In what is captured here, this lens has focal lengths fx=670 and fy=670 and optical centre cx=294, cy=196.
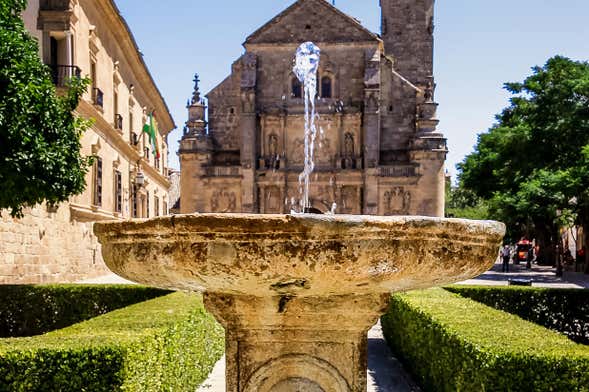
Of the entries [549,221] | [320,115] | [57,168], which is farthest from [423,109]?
[57,168]

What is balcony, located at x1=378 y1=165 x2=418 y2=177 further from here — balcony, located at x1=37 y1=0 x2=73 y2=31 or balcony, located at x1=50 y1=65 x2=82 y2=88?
balcony, located at x1=37 y1=0 x2=73 y2=31

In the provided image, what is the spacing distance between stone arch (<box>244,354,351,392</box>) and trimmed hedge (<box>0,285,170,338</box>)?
8279 mm

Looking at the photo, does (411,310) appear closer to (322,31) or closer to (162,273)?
(162,273)

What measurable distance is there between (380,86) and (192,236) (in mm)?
29886

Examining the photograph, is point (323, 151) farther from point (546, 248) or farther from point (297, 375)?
point (297, 375)

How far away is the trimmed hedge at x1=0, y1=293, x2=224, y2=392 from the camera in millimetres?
5285

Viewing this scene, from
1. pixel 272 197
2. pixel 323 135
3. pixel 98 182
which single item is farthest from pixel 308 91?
pixel 98 182

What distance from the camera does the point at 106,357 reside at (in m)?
5.30

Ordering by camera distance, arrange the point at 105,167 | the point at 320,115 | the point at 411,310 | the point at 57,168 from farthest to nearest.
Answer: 1. the point at 320,115
2. the point at 105,167
3. the point at 57,168
4. the point at 411,310

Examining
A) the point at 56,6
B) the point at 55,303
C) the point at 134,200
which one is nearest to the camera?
the point at 55,303

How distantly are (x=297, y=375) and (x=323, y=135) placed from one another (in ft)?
91.7

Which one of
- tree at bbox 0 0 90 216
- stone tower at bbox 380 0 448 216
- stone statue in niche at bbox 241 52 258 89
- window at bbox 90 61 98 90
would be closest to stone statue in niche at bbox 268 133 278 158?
stone statue in niche at bbox 241 52 258 89

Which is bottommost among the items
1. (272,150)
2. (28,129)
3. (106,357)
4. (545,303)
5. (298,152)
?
(545,303)

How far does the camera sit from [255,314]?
3.71m
